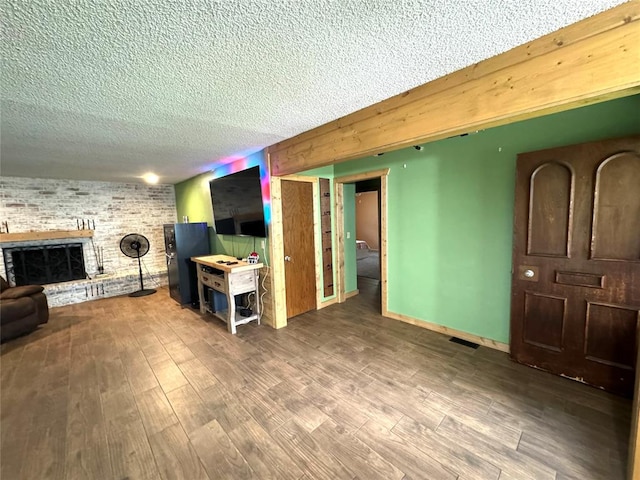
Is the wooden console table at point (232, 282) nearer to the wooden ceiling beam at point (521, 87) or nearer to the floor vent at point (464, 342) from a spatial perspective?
the wooden ceiling beam at point (521, 87)

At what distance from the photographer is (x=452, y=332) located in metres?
3.12

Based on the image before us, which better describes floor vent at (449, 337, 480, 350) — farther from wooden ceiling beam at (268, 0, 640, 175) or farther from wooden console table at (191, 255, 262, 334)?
wooden console table at (191, 255, 262, 334)

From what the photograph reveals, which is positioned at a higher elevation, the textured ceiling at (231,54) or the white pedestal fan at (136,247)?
the textured ceiling at (231,54)

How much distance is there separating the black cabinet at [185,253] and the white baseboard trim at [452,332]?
3.54m

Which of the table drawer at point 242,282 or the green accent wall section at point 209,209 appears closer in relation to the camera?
the table drawer at point 242,282

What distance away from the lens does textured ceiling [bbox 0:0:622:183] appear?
1075mm

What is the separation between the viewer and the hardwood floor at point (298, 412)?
1.56 meters

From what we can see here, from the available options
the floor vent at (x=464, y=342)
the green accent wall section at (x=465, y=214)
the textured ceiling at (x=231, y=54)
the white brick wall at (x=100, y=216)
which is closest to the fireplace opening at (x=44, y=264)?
the white brick wall at (x=100, y=216)

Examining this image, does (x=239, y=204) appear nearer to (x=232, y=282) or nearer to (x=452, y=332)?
(x=232, y=282)

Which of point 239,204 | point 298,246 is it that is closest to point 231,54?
point 239,204

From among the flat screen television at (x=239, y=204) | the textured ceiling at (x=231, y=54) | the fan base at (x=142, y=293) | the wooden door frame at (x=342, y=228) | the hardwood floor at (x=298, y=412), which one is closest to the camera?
the textured ceiling at (x=231, y=54)

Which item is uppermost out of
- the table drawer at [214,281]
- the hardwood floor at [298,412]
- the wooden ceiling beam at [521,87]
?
the wooden ceiling beam at [521,87]

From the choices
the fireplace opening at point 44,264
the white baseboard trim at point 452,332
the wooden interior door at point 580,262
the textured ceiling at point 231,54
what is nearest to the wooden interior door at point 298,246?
the white baseboard trim at point 452,332

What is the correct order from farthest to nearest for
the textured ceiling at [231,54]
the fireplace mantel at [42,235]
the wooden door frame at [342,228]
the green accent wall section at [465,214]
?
the fireplace mantel at [42,235] → the wooden door frame at [342,228] → the green accent wall section at [465,214] → the textured ceiling at [231,54]
